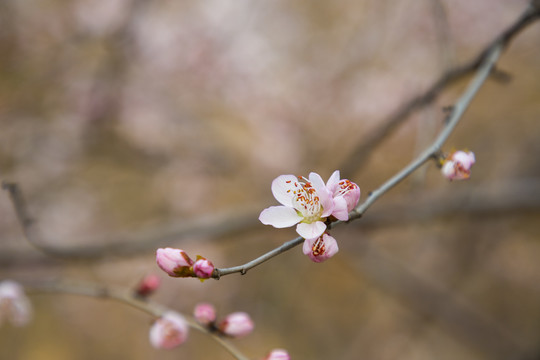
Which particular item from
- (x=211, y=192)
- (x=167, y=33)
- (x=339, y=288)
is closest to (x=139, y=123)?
(x=167, y=33)

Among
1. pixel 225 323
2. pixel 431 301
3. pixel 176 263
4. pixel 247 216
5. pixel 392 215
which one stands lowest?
pixel 431 301

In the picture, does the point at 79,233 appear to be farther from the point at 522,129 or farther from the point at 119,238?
the point at 522,129

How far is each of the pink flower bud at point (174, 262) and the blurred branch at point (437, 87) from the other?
0.90m

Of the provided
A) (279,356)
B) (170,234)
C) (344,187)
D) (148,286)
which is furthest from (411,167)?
(170,234)

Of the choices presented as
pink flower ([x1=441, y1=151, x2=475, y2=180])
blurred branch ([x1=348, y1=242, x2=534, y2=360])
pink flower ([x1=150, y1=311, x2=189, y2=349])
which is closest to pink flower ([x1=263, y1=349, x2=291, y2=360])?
pink flower ([x1=150, y1=311, x2=189, y2=349])

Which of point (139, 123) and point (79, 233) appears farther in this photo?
point (79, 233)

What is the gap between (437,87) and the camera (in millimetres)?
1290

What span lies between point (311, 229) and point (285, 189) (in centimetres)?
19

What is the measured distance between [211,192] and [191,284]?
0.93 meters

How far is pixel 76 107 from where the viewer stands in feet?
9.50

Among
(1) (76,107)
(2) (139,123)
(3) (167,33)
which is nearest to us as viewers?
(1) (76,107)

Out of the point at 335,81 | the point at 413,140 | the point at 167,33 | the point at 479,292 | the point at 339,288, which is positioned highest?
the point at 167,33

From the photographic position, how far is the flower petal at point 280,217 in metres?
0.74

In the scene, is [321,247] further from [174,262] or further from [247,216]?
[247,216]
